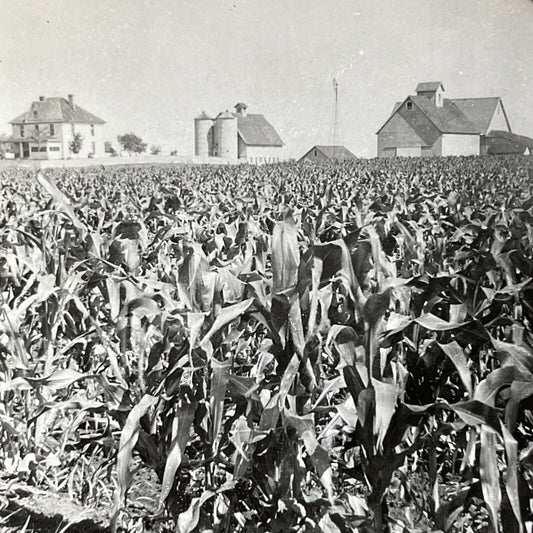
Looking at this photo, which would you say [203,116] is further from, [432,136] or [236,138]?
[432,136]

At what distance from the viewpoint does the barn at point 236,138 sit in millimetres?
62094

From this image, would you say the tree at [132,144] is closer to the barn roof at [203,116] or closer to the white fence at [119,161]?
the barn roof at [203,116]

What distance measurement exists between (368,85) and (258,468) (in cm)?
1120

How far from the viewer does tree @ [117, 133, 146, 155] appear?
230 feet

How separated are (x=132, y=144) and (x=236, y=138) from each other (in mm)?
14869

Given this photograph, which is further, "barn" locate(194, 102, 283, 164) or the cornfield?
"barn" locate(194, 102, 283, 164)

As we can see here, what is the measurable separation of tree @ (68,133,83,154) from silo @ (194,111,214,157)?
574 inches

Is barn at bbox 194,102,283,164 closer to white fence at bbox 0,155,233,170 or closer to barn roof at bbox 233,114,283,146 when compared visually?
barn roof at bbox 233,114,283,146

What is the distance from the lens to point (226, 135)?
2437 inches

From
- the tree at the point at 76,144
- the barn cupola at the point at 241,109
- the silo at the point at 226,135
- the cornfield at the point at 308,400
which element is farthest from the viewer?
the barn cupola at the point at 241,109

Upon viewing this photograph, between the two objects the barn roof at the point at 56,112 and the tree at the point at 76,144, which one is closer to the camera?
the barn roof at the point at 56,112

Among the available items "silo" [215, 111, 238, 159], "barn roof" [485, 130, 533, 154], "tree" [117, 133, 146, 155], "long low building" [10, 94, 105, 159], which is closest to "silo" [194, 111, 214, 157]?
"silo" [215, 111, 238, 159]

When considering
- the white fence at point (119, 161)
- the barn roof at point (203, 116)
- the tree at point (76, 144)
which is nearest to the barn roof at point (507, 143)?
the white fence at point (119, 161)

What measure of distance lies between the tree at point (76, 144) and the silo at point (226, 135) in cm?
1498
